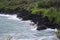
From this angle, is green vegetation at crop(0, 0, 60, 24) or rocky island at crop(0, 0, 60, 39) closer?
rocky island at crop(0, 0, 60, 39)

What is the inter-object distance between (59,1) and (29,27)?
15.8m

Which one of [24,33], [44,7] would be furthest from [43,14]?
[24,33]

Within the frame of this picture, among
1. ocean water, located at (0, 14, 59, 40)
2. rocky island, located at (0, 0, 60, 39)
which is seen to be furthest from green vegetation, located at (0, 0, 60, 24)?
ocean water, located at (0, 14, 59, 40)

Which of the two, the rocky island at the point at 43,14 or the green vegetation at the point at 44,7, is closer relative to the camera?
the rocky island at the point at 43,14

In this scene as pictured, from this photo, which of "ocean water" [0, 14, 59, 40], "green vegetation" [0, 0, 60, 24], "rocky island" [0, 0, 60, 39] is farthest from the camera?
"green vegetation" [0, 0, 60, 24]

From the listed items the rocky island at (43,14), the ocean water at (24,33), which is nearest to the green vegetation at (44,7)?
the rocky island at (43,14)

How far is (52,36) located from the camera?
33.7 m

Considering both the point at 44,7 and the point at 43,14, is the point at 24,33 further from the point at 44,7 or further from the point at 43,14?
the point at 44,7

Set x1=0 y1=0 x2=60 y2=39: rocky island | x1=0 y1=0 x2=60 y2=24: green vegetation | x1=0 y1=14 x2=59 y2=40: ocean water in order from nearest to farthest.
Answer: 1. x1=0 y1=14 x2=59 y2=40: ocean water
2. x1=0 y1=0 x2=60 y2=39: rocky island
3. x1=0 y1=0 x2=60 y2=24: green vegetation

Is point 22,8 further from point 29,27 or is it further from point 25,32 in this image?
point 25,32

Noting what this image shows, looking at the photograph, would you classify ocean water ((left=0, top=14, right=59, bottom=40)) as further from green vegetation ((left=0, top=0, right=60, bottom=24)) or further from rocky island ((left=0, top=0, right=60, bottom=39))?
green vegetation ((left=0, top=0, right=60, bottom=24))

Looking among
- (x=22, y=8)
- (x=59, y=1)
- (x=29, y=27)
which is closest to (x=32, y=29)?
(x=29, y=27)

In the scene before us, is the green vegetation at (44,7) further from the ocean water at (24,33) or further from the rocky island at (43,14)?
the ocean water at (24,33)

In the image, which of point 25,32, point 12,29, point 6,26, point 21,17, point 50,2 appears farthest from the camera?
point 50,2
